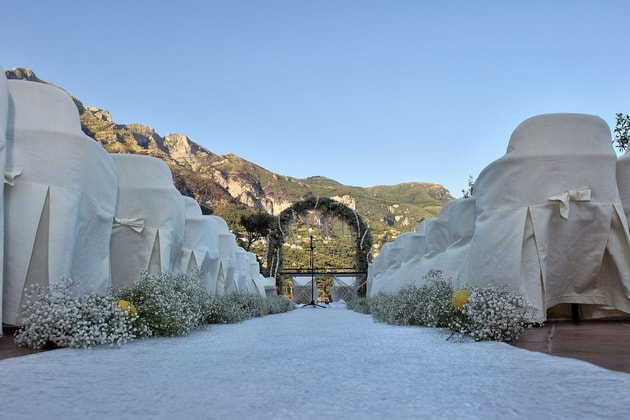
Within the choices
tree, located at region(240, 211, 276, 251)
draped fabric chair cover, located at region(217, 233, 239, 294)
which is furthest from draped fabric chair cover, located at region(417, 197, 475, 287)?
tree, located at region(240, 211, 276, 251)

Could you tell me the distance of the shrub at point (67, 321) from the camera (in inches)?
118

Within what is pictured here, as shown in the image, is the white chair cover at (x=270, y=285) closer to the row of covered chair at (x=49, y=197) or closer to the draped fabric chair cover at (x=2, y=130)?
the row of covered chair at (x=49, y=197)

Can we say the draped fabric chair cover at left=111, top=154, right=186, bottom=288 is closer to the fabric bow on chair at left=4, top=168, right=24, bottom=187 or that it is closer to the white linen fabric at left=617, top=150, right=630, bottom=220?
the fabric bow on chair at left=4, top=168, right=24, bottom=187

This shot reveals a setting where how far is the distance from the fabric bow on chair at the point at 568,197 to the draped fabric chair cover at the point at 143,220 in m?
4.06

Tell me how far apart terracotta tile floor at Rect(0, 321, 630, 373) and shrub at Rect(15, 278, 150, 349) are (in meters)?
0.11

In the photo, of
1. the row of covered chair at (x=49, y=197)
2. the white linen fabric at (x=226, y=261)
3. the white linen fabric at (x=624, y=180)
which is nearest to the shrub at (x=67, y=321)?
the row of covered chair at (x=49, y=197)

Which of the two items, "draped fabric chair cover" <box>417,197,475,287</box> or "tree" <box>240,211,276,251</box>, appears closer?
"draped fabric chair cover" <box>417,197,475,287</box>

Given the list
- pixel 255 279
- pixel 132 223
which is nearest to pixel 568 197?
pixel 132 223

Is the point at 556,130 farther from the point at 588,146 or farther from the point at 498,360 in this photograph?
the point at 498,360

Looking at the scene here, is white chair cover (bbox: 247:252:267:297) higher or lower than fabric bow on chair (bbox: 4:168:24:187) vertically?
lower

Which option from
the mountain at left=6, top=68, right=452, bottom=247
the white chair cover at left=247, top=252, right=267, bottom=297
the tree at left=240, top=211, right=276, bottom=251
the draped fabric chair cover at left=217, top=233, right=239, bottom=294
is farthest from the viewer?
the mountain at left=6, top=68, right=452, bottom=247

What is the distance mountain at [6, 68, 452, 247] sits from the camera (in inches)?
1602

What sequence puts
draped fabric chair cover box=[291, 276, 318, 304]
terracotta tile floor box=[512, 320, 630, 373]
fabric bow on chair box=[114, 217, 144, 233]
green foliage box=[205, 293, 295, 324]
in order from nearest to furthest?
1. terracotta tile floor box=[512, 320, 630, 373]
2. fabric bow on chair box=[114, 217, 144, 233]
3. green foliage box=[205, 293, 295, 324]
4. draped fabric chair cover box=[291, 276, 318, 304]

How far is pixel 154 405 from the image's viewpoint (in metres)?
1.56
